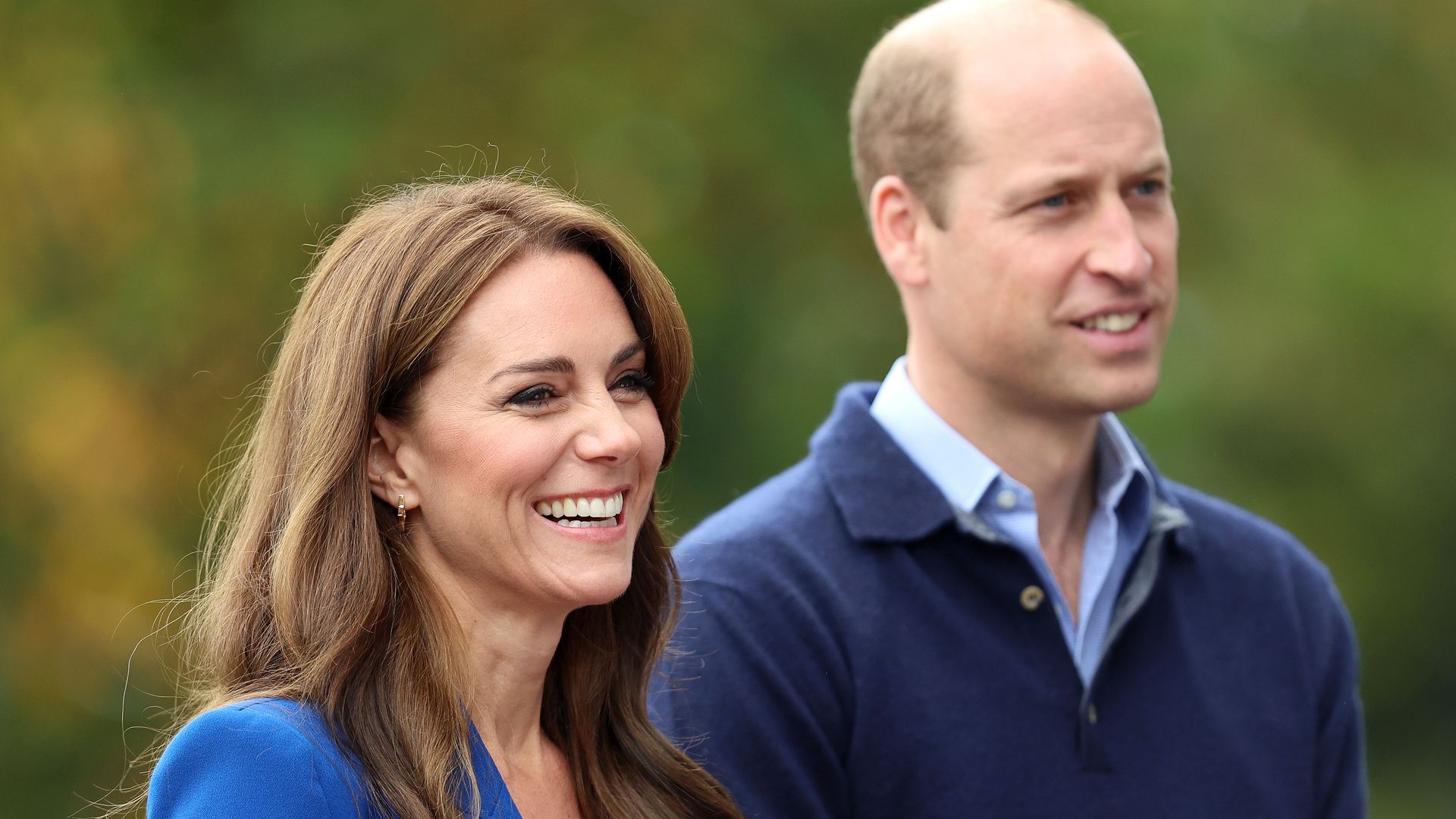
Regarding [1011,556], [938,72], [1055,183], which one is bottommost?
[1011,556]

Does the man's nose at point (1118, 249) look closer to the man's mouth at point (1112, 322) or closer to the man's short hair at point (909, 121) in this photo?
the man's mouth at point (1112, 322)

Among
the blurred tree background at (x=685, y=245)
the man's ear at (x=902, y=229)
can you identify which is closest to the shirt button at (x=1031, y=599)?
the man's ear at (x=902, y=229)

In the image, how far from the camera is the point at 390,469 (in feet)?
6.97

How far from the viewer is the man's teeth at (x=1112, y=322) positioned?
2.83 metres

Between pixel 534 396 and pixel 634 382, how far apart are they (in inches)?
7.5

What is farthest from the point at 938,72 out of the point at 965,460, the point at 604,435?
the point at 604,435

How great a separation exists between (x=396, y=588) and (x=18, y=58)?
3.81 meters

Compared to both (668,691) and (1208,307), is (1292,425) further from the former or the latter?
(668,691)

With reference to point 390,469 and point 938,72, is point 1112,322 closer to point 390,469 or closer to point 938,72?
point 938,72

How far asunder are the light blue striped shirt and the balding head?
351mm

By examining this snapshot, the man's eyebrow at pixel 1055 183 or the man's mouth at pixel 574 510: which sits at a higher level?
the man's eyebrow at pixel 1055 183

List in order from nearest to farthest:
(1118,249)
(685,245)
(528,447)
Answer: (528,447)
(1118,249)
(685,245)

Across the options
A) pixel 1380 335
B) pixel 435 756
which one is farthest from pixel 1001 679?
pixel 1380 335

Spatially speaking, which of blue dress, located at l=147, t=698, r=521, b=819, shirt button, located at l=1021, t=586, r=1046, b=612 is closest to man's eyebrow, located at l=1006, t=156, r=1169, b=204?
shirt button, located at l=1021, t=586, r=1046, b=612
